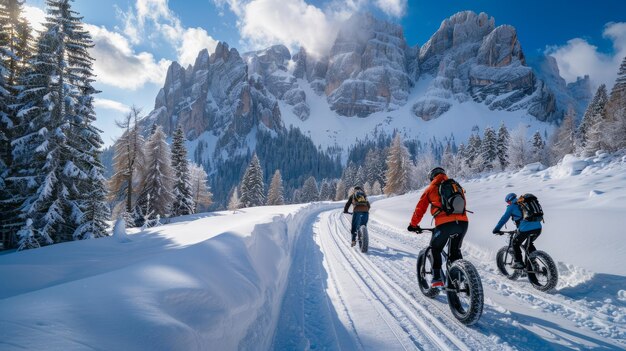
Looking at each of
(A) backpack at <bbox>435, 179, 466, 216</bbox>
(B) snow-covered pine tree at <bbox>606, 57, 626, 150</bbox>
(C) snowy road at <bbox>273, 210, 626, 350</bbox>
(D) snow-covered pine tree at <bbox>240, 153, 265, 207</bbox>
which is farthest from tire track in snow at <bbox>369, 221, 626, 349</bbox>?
(D) snow-covered pine tree at <bbox>240, 153, 265, 207</bbox>

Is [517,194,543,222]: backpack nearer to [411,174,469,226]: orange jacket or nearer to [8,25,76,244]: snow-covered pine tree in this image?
[411,174,469,226]: orange jacket

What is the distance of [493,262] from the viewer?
7836mm

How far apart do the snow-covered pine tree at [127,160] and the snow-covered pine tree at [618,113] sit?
151 feet

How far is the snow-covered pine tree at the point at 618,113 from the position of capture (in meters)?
29.0

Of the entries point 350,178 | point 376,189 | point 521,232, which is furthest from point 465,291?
point 350,178

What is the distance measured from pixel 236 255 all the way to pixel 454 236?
4.02 m

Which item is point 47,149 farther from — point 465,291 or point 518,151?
point 518,151

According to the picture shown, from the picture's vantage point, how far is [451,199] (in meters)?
4.64

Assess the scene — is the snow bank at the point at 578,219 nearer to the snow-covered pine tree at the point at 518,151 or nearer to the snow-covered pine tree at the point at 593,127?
the snow-covered pine tree at the point at 593,127

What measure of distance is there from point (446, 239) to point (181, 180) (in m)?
28.4

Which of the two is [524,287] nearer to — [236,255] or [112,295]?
[236,255]

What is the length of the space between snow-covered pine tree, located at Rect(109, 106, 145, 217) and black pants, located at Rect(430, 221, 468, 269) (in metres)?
22.8

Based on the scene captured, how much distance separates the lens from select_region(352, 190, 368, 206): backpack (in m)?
10.6

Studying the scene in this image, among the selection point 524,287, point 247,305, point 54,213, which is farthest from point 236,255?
point 54,213
